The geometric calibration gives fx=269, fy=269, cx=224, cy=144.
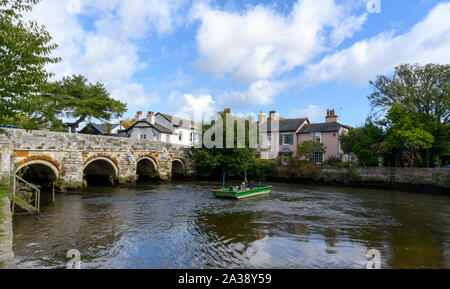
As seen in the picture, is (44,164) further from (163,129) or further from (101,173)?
(163,129)

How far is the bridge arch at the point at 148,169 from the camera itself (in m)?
29.0

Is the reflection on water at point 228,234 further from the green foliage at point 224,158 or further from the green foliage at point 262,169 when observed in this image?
the green foliage at point 262,169

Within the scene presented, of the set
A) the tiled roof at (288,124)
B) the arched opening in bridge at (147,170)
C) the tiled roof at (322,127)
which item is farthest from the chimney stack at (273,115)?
the arched opening in bridge at (147,170)

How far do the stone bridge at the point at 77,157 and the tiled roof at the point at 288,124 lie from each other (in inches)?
687

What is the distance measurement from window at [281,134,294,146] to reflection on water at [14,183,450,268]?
880 inches

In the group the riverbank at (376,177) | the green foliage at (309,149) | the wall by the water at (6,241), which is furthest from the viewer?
the green foliage at (309,149)

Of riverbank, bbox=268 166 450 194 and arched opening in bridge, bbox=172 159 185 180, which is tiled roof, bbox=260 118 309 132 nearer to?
riverbank, bbox=268 166 450 194

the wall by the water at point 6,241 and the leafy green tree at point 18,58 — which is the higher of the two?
the leafy green tree at point 18,58

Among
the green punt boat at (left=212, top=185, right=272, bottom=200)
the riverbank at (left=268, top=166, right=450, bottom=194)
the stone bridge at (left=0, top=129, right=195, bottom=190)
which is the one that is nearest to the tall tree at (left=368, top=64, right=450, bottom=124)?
the riverbank at (left=268, top=166, right=450, bottom=194)

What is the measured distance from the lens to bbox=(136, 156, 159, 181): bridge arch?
29.0m

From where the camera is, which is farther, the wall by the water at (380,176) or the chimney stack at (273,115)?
the chimney stack at (273,115)

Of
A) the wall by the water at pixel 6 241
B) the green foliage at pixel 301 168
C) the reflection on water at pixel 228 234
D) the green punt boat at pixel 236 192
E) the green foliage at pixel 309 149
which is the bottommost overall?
the reflection on water at pixel 228 234

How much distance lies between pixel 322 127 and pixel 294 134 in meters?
4.07
